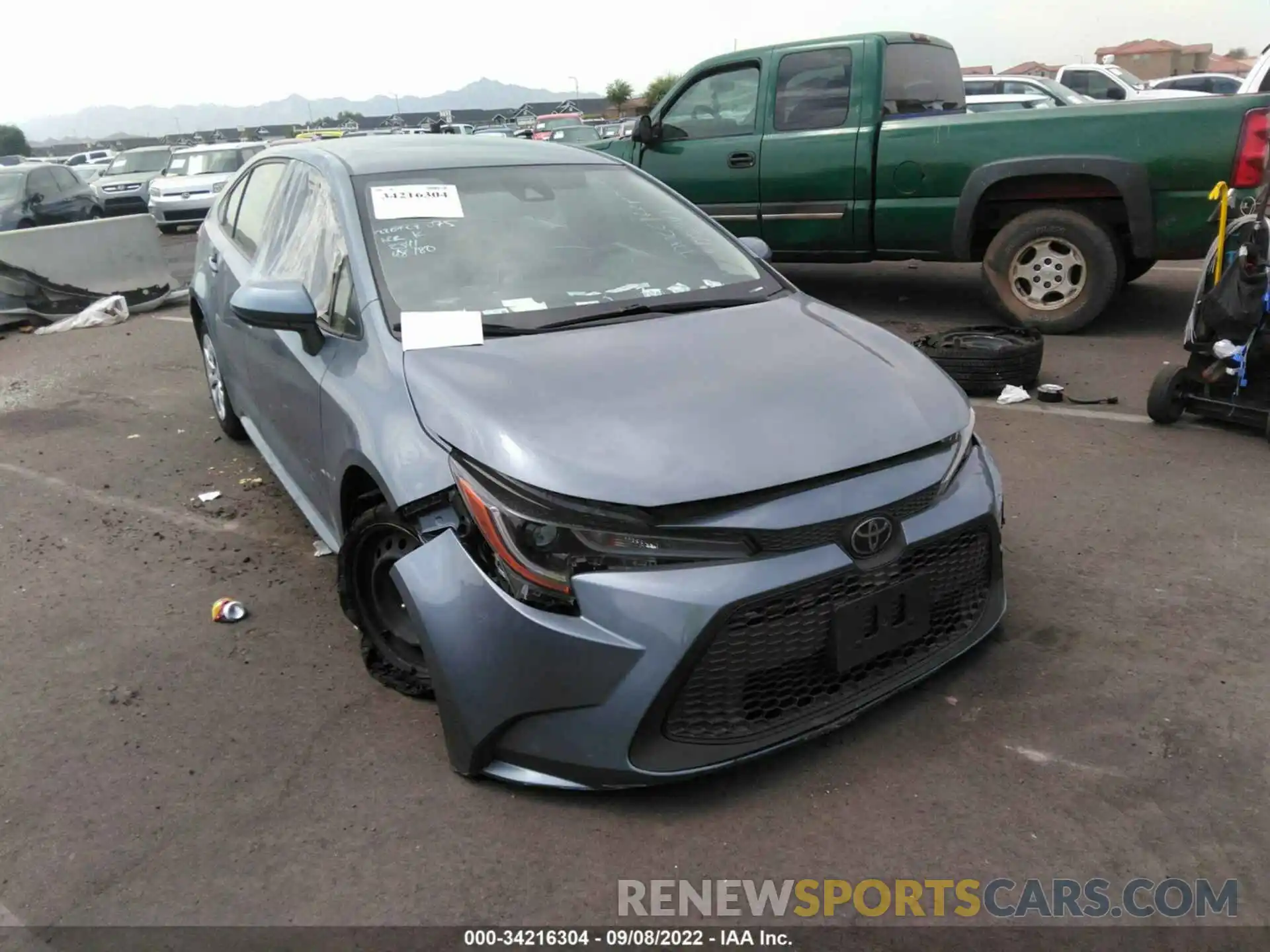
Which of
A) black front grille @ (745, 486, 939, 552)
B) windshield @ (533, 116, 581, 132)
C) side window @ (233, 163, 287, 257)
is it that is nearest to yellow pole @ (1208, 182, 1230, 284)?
black front grille @ (745, 486, 939, 552)

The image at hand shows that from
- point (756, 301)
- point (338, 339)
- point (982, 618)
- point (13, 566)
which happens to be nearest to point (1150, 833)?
point (982, 618)

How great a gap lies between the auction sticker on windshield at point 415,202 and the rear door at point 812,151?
14.8 feet

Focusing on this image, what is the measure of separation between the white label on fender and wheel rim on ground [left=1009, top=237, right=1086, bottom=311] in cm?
491

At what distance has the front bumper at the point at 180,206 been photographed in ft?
56.9

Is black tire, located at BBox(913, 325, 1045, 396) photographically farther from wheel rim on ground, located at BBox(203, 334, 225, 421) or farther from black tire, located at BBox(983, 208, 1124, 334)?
wheel rim on ground, located at BBox(203, 334, 225, 421)

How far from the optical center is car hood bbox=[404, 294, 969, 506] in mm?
2396

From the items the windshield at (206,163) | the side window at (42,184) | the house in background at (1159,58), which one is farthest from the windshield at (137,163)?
the house in background at (1159,58)

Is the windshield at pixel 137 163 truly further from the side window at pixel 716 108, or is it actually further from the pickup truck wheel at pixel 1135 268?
the pickup truck wheel at pixel 1135 268

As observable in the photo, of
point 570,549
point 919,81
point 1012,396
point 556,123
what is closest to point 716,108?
point 919,81

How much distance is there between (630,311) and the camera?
10.7 feet

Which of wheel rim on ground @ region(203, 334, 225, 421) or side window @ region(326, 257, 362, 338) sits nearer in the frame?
side window @ region(326, 257, 362, 338)

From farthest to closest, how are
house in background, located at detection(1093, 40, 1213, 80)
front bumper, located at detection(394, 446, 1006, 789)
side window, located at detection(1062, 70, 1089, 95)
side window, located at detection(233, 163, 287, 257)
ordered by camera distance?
house in background, located at detection(1093, 40, 1213, 80)
side window, located at detection(1062, 70, 1089, 95)
side window, located at detection(233, 163, 287, 257)
front bumper, located at detection(394, 446, 1006, 789)

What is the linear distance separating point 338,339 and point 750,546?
165 cm

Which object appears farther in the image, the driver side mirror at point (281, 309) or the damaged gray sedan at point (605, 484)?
the driver side mirror at point (281, 309)
